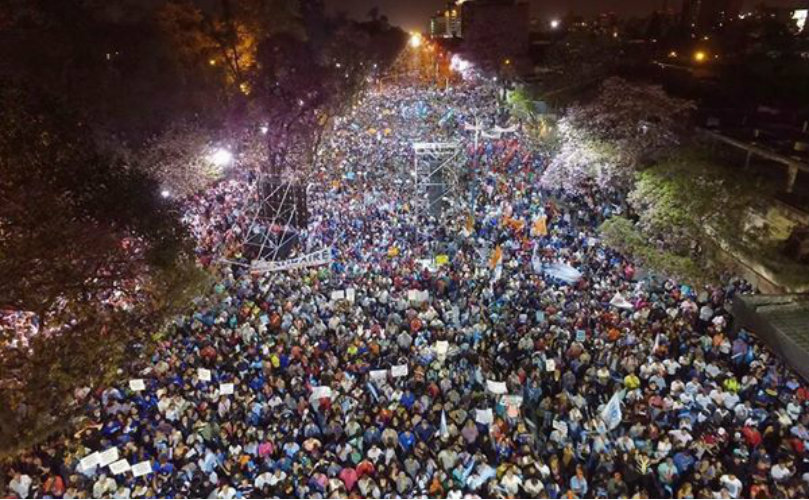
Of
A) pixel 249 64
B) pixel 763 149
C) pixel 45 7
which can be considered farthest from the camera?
pixel 249 64

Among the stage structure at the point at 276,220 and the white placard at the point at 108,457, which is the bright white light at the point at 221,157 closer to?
the stage structure at the point at 276,220

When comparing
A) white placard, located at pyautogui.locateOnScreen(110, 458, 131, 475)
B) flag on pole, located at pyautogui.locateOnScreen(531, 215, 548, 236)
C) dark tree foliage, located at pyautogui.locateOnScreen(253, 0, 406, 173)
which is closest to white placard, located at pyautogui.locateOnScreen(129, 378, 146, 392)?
white placard, located at pyautogui.locateOnScreen(110, 458, 131, 475)

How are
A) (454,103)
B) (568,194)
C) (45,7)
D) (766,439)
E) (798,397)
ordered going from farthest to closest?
(454,103) → (568,194) → (45,7) → (798,397) → (766,439)

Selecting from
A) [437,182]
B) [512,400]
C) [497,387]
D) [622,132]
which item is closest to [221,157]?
[437,182]

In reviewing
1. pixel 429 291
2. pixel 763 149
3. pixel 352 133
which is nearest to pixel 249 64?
pixel 352 133

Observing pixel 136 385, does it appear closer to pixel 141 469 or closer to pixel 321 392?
pixel 141 469

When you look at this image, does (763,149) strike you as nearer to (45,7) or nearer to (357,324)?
(357,324)

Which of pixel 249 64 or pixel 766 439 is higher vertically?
pixel 249 64
